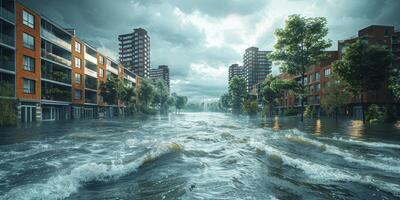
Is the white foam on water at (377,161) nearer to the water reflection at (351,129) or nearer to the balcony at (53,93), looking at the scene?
the water reflection at (351,129)

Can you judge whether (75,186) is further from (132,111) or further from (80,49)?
Answer: (132,111)

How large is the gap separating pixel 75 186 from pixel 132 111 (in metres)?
69.0

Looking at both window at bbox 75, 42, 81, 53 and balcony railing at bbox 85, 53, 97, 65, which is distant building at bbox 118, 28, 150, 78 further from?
window at bbox 75, 42, 81, 53

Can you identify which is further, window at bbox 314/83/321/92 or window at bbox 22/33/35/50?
window at bbox 314/83/321/92

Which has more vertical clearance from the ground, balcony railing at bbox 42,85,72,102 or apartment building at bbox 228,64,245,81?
apartment building at bbox 228,64,245,81

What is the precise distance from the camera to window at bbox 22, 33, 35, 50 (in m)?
31.0

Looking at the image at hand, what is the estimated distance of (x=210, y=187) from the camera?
4285 mm

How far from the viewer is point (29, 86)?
3184 centimetres

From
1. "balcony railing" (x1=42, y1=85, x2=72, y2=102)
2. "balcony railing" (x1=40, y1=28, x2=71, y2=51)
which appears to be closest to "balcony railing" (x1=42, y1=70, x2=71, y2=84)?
"balcony railing" (x1=42, y1=85, x2=72, y2=102)

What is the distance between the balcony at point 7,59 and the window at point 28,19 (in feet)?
16.6

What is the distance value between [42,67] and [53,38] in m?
6.10

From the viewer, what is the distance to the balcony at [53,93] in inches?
1388

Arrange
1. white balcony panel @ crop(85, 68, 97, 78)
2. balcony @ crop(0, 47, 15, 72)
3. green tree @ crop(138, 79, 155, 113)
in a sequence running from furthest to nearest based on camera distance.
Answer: green tree @ crop(138, 79, 155, 113), white balcony panel @ crop(85, 68, 97, 78), balcony @ crop(0, 47, 15, 72)

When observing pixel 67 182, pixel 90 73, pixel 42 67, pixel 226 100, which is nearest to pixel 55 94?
pixel 42 67
